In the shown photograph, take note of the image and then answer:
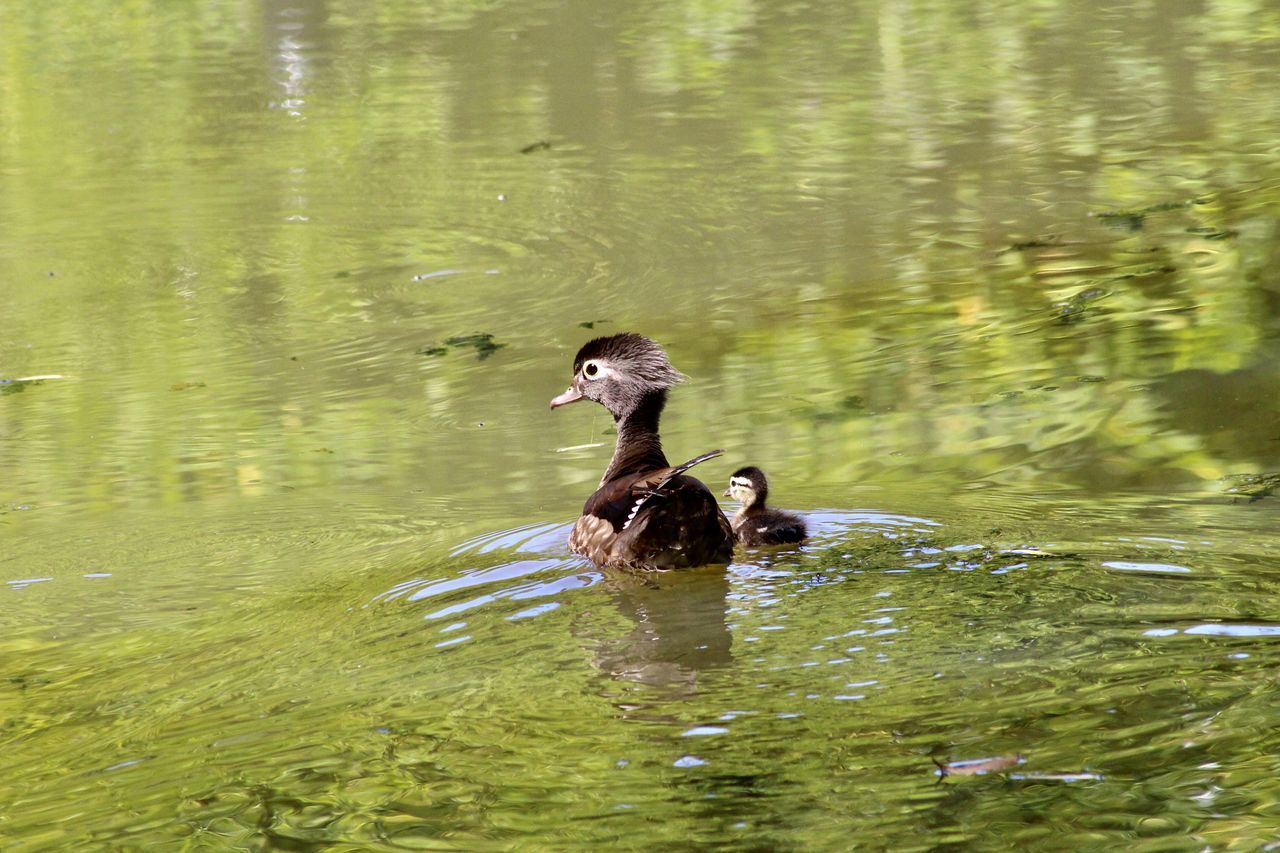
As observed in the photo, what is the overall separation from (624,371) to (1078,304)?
3599 millimetres

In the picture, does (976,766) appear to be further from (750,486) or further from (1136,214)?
(1136,214)

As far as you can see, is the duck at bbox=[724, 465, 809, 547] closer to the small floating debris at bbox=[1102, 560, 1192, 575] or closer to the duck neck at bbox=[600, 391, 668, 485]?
the duck neck at bbox=[600, 391, 668, 485]

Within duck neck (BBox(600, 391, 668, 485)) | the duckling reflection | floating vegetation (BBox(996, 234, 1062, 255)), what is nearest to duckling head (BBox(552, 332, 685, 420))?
duck neck (BBox(600, 391, 668, 485))

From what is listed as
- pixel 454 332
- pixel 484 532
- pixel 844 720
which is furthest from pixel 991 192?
pixel 844 720

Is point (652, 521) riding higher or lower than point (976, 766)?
lower

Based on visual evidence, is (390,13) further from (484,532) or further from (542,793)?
(542,793)

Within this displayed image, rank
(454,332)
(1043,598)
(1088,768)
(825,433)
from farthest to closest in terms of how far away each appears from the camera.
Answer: (454,332) → (825,433) → (1043,598) → (1088,768)

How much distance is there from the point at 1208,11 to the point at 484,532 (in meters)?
15.8

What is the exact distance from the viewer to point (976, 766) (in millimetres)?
4527

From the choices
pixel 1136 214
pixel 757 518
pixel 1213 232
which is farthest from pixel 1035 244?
pixel 757 518

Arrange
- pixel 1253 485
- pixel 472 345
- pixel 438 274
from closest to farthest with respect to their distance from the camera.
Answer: pixel 1253 485 → pixel 472 345 → pixel 438 274

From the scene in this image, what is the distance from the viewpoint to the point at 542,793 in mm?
4621

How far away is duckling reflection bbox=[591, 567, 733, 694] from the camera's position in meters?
5.78

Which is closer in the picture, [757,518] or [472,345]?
[757,518]
